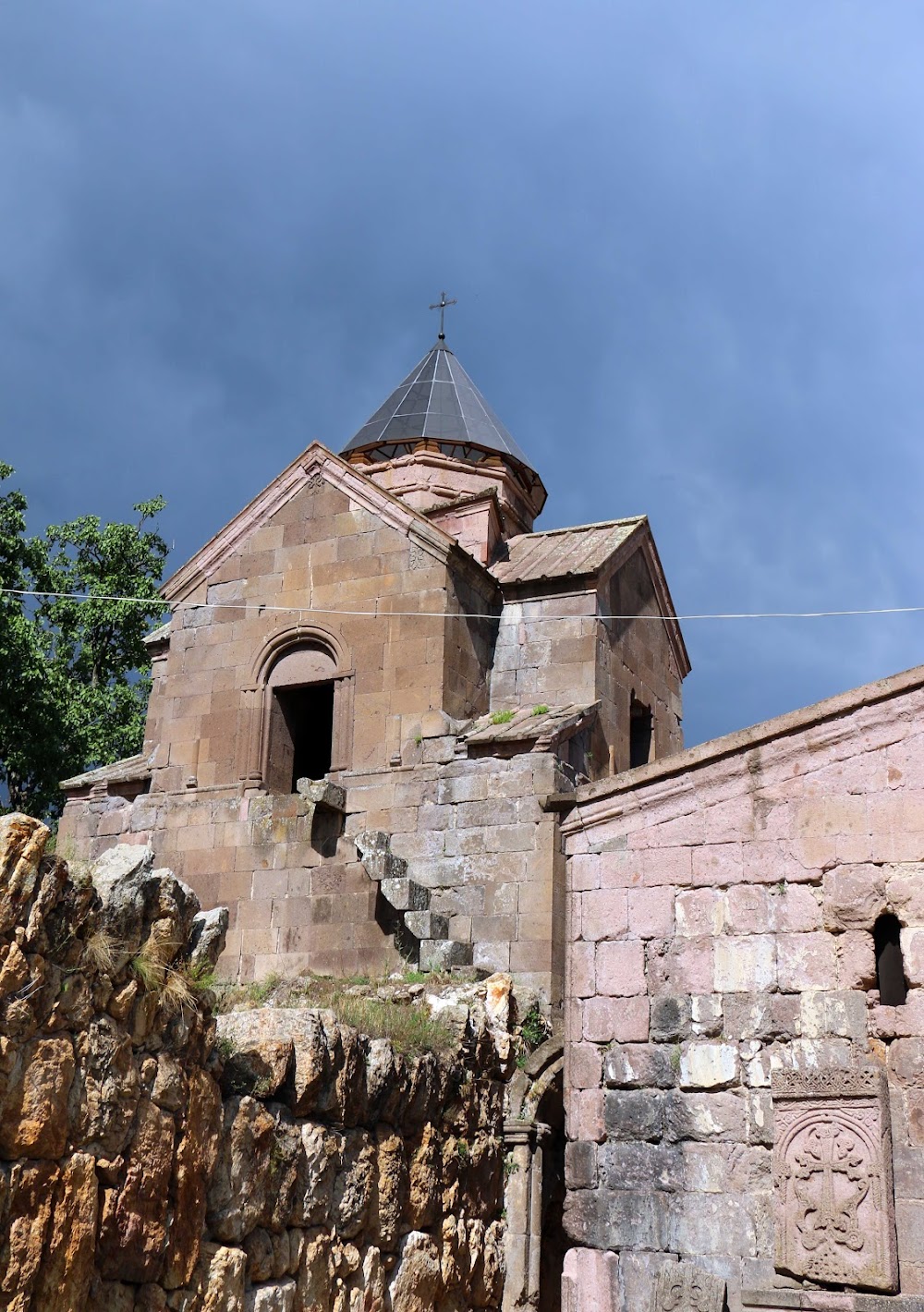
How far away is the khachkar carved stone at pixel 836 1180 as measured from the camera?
8211mm

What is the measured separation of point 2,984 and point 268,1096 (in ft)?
7.65

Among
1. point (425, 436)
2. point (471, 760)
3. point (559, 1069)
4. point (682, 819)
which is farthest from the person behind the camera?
point (425, 436)

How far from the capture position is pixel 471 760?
13.8 m

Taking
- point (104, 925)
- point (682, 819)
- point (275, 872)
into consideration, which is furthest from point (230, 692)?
point (104, 925)

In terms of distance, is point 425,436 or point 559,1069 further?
point 425,436

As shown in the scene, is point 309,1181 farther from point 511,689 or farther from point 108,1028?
point 511,689

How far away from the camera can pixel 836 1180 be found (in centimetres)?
842

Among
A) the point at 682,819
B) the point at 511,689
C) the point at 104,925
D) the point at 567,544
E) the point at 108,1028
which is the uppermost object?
the point at 567,544

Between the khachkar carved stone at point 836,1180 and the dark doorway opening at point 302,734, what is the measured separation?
24.4ft

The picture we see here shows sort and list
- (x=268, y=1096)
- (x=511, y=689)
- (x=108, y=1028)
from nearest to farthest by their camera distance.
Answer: (x=108, y=1028) < (x=268, y=1096) < (x=511, y=689)

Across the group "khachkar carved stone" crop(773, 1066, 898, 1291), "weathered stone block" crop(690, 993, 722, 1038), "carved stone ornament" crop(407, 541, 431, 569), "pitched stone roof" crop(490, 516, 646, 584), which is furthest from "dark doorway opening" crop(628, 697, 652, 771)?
"khachkar carved stone" crop(773, 1066, 898, 1291)

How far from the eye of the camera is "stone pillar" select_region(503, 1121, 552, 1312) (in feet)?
34.9

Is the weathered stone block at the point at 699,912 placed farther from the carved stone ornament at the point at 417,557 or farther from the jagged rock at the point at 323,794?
the carved stone ornament at the point at 417,557

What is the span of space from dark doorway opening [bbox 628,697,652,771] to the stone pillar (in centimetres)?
597
